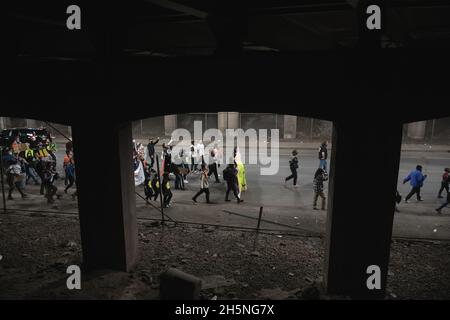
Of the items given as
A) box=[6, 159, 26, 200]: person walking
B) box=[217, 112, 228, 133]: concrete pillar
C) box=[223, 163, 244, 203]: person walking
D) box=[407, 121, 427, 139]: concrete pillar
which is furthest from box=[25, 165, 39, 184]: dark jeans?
box=[407, 121, 427, 139]: concrete pillar

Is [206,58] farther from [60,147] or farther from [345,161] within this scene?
[60,147]

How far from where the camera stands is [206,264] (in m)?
8.33

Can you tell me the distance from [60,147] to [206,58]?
24.6 metres

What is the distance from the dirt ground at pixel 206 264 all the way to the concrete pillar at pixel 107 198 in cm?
43

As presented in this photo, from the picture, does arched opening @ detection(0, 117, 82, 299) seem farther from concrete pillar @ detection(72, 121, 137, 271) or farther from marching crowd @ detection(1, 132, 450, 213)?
concrete pillar @ detection(72, 121, 137, 271)

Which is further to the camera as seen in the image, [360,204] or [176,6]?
[360,204]

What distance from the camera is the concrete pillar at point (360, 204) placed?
5.84 m

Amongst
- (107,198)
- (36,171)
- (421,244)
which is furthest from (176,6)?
(36,171)

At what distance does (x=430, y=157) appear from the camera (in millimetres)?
21891

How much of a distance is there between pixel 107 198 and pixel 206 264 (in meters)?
2.82

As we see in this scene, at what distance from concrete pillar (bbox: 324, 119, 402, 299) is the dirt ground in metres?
0.70

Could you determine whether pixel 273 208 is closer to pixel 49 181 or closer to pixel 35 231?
pixel 35 231
